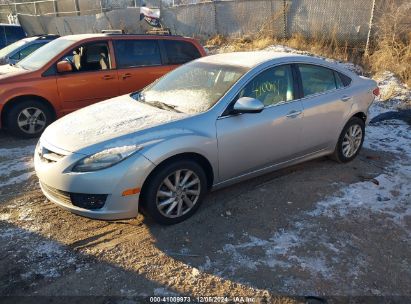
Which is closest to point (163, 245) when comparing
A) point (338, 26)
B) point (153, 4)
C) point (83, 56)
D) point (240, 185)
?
point (240, 185)

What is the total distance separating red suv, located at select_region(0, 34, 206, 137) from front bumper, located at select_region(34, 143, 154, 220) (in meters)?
3.28

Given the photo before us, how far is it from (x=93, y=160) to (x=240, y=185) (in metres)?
1.95

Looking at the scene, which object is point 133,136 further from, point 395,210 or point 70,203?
point 395,210

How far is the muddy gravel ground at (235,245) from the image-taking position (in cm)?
303

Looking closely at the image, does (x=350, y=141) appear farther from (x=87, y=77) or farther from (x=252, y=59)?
(x=87, y=77)

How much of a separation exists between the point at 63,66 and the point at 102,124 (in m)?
3.14

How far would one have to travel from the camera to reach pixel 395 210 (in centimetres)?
420

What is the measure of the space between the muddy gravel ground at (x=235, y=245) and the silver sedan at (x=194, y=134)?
1.01 feet

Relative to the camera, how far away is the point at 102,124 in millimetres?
3898

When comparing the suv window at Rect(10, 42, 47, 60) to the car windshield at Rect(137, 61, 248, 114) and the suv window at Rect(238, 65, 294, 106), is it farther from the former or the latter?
the suv window at Rect(238, 65, 294, 106)

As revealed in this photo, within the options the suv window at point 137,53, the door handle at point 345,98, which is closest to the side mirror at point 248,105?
the door handle at point 345,98

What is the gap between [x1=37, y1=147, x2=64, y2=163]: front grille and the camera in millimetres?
3580

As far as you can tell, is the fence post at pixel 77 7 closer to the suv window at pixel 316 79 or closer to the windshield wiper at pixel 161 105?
the windshield wiper at pixel 161 105

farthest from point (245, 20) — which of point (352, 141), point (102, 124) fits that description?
point (102, 124)
